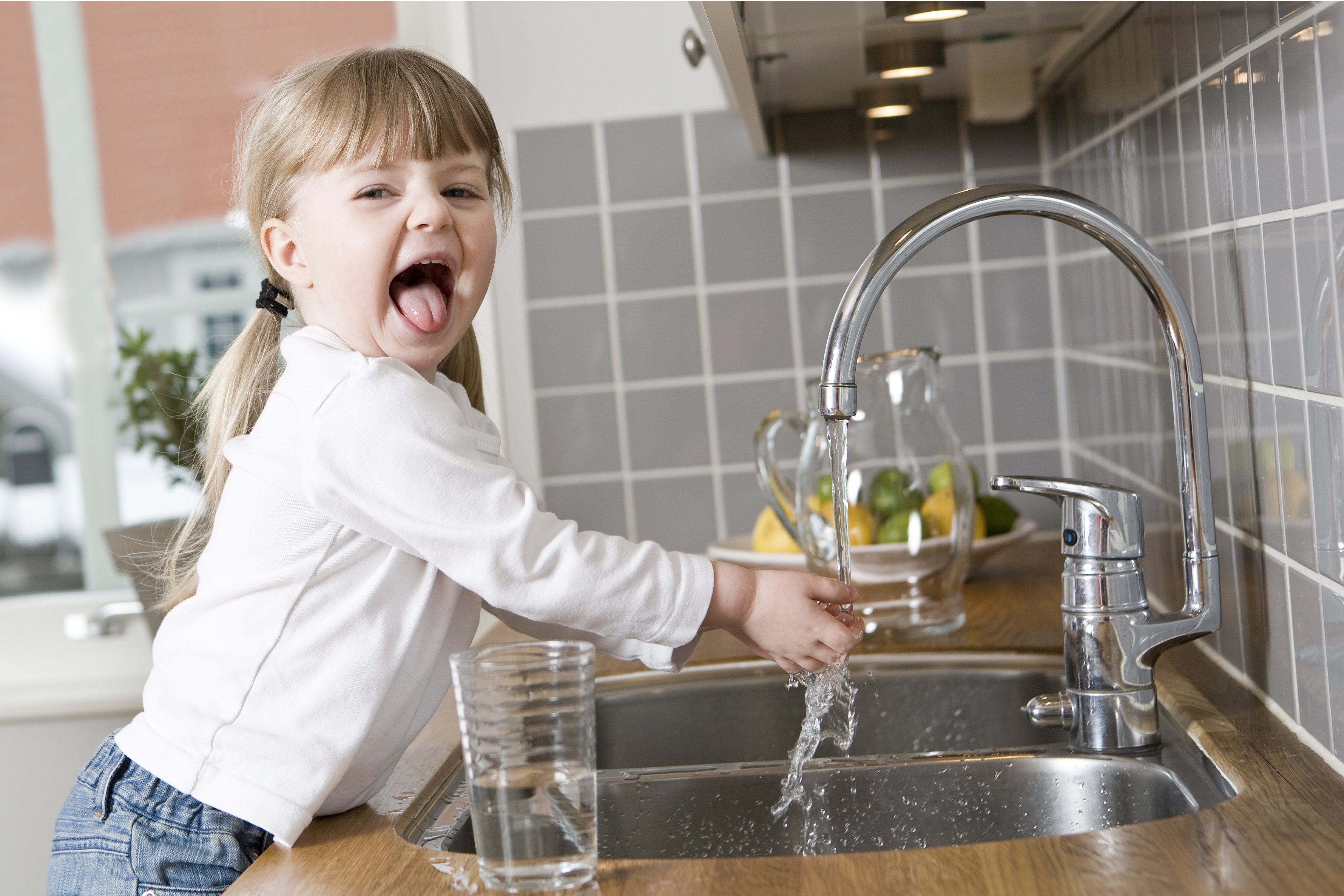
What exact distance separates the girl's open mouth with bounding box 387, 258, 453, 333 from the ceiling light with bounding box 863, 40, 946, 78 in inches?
20.5

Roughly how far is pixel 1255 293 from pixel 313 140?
24.8 inches

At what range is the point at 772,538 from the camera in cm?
142

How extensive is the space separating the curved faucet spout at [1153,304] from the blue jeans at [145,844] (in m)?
0.46

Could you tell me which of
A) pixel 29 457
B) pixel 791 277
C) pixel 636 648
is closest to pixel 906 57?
pixel 791 277

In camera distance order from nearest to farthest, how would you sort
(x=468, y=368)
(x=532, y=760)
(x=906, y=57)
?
(x=532, y=760) < (x=468, y=368) < (x=906, y=57)

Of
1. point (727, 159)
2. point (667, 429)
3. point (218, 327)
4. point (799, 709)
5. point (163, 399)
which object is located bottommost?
point (799, 709)

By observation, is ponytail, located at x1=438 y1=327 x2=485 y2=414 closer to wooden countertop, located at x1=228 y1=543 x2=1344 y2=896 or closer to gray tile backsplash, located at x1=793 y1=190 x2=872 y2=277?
Answer: wooden countertop, located at x1=228 y1=543 x2=1344 y2=896

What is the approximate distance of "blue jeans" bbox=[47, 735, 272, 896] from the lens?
0.78 m

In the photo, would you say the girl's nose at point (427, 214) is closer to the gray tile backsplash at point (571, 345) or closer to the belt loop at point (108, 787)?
the belt loop at point (108, 787)

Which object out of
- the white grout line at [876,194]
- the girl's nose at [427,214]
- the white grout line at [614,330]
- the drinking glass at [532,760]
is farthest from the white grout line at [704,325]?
the drinking glass at [532,760]

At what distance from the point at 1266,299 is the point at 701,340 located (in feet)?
3.03

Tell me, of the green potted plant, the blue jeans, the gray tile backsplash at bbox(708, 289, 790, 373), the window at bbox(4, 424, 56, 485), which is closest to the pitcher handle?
the gray tile backsplash at bbox(708, 289, 790, 373)

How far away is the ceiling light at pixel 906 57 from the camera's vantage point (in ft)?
3.86

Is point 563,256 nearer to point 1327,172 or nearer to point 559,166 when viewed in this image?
point 559,166
